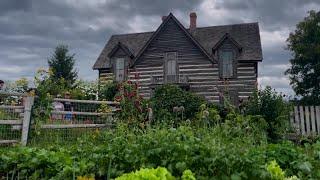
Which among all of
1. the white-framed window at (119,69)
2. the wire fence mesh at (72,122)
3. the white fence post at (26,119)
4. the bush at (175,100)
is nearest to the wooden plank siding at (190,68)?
the white-framed window at (119,69)

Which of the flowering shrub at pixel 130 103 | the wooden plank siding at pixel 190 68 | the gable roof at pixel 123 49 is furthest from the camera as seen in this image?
the gable roof at pixel 123 49

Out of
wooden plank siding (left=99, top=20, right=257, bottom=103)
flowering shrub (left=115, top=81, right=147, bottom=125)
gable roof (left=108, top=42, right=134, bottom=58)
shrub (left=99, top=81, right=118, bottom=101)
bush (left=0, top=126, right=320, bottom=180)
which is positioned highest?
gable roof (left=108, top=42, right=134, bottom=58)

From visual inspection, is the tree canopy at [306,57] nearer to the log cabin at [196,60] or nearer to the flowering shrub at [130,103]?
the log cabin at [196,60]

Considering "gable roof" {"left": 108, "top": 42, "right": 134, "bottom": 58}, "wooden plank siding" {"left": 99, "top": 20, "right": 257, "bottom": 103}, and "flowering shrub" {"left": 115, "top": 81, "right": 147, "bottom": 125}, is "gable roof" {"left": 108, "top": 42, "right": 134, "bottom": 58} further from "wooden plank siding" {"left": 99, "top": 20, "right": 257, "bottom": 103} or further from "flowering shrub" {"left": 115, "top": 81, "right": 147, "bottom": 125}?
"flowering shrub" {"left": 115, "top": 81, "right": 147, "bottom": 125}

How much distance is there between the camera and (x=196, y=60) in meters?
32.2

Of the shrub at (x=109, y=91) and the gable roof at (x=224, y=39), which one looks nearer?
the shrub at (x=109, y=91)

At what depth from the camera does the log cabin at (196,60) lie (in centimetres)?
3125

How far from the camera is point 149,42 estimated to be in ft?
108

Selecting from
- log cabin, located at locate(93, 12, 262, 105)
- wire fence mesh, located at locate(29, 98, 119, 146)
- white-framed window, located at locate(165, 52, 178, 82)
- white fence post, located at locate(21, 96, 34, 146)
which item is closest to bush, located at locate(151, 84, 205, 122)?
wire fence mesh, located at locate(29, 98, 119, 146)

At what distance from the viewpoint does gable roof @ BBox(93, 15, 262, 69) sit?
31547 millimetres

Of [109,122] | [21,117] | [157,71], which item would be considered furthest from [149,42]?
[21,117]

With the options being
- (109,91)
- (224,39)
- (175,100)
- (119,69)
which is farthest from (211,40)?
(175,100)

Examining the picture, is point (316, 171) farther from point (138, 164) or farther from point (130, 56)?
point (130, 56)

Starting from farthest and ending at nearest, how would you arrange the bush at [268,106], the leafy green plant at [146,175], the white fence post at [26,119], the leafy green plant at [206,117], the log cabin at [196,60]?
the log cabin at [196,60] → the bush at [268,106] → the white fence post at [26,119] → the leafy green plant at [206,117] → the leafy green plant at [146,175]
